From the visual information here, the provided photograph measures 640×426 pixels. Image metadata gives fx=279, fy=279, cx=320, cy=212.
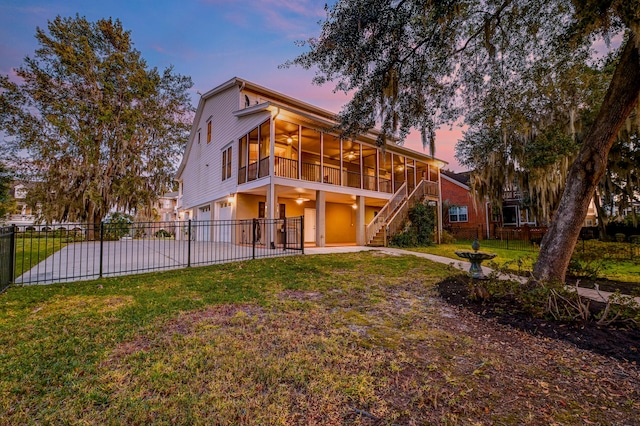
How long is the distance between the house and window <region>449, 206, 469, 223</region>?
8804mm

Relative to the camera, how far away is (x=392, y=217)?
15.0 m

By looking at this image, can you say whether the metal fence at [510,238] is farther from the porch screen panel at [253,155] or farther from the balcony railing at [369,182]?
the porch screen panel at [253,155]

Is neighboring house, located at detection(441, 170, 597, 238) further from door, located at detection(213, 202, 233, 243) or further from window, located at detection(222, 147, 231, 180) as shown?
window, located at detection(222, 147, 231, 180)

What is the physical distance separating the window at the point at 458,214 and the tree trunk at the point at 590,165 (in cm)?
2393

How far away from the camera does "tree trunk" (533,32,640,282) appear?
4.56 meters

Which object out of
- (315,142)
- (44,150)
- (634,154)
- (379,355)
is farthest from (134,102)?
(634,154)

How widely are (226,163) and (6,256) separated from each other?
10.9m

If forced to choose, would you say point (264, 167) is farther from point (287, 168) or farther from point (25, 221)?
point (25, 221)

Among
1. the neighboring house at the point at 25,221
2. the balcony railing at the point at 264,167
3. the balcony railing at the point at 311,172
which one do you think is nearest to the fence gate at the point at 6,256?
the neighboring house at the point at 25,221

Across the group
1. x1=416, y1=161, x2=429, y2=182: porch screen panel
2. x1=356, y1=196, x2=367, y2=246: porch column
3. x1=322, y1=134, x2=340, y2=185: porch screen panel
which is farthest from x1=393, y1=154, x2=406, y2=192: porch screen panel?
x1=322, y1=134, x2=340, y2=185: porch screen panel

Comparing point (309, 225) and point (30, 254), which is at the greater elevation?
point (309, 225)

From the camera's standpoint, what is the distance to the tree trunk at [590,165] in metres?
4.56

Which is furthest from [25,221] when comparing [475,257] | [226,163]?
[475,257]

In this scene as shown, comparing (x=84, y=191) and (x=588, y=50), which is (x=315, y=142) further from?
(x=84, y=191)
